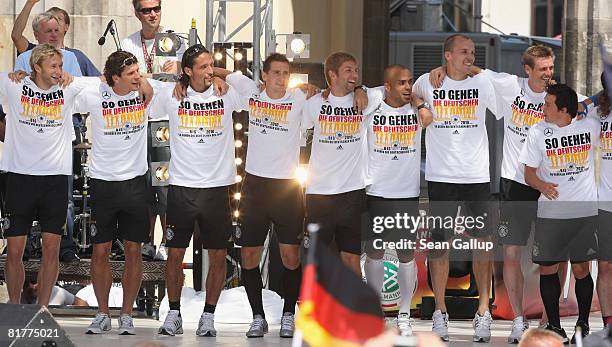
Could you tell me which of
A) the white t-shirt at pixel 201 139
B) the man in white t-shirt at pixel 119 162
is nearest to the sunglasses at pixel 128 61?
the man in white t-shirt at pixel 119 162

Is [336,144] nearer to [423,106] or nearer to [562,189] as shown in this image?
→ [423,106]

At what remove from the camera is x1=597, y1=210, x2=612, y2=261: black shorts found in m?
12.5

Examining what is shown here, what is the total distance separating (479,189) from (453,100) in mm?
688

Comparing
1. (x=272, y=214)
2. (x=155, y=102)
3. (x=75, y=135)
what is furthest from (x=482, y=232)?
(x=75, y=135)

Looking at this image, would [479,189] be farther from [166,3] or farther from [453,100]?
[166,3]

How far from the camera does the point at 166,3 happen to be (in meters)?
17.8

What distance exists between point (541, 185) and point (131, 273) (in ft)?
10.3

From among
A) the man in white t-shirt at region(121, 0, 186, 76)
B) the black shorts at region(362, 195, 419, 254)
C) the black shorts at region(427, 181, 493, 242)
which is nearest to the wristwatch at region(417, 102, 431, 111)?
the black shorts at region(427, 181, 493, 242)

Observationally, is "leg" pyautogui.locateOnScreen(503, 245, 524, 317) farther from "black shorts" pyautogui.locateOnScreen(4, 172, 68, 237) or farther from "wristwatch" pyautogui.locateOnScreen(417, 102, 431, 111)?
"black shorts" pyautogui.locateOnScreen(4, 172, 68, 237)

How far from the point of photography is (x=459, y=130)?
12.6 meters

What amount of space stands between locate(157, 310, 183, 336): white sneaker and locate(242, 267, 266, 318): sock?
22.0 inches

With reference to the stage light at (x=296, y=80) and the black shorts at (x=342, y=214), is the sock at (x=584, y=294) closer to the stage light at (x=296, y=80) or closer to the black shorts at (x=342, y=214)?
the black shorts at (x=342, y=214)

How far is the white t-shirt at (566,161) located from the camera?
40.6 feet

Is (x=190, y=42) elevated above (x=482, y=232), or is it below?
above
